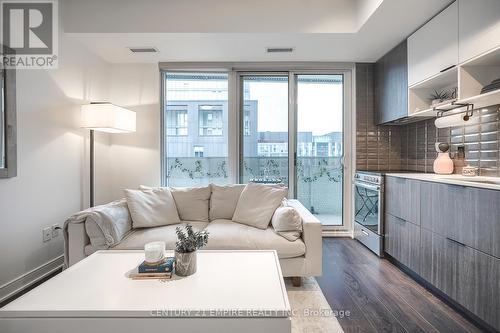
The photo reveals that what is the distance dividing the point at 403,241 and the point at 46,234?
10.9 ft

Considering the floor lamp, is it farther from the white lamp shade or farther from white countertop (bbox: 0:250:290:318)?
white countertop (bbox: 0:250:290:318)

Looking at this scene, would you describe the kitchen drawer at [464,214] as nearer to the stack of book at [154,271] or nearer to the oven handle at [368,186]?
the oven handle at [368,186]

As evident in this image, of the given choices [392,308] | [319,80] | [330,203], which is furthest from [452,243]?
[319,80]

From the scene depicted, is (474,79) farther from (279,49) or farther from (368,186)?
(279,49)

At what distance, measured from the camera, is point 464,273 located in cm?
185

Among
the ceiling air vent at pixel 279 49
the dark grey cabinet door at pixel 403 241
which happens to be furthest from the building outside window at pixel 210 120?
the dark grey cabinet door at pixel 403 241

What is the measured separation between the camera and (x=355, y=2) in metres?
2.72

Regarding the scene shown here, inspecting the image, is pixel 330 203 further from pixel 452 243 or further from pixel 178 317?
pixel 178 317

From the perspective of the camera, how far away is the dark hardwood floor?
5.91ft

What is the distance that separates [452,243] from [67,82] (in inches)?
145

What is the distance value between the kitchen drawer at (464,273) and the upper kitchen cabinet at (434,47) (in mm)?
1430

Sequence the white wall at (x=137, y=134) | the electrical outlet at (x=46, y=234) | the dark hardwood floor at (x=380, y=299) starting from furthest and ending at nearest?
1. the white wall at (x=137, y=134)
2. the electrical outlet at (x=46, y=234)
3. the dark hardwood floor at (x=380, y=299)

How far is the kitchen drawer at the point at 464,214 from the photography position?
1.64m

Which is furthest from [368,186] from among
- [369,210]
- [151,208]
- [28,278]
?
[28,278]
